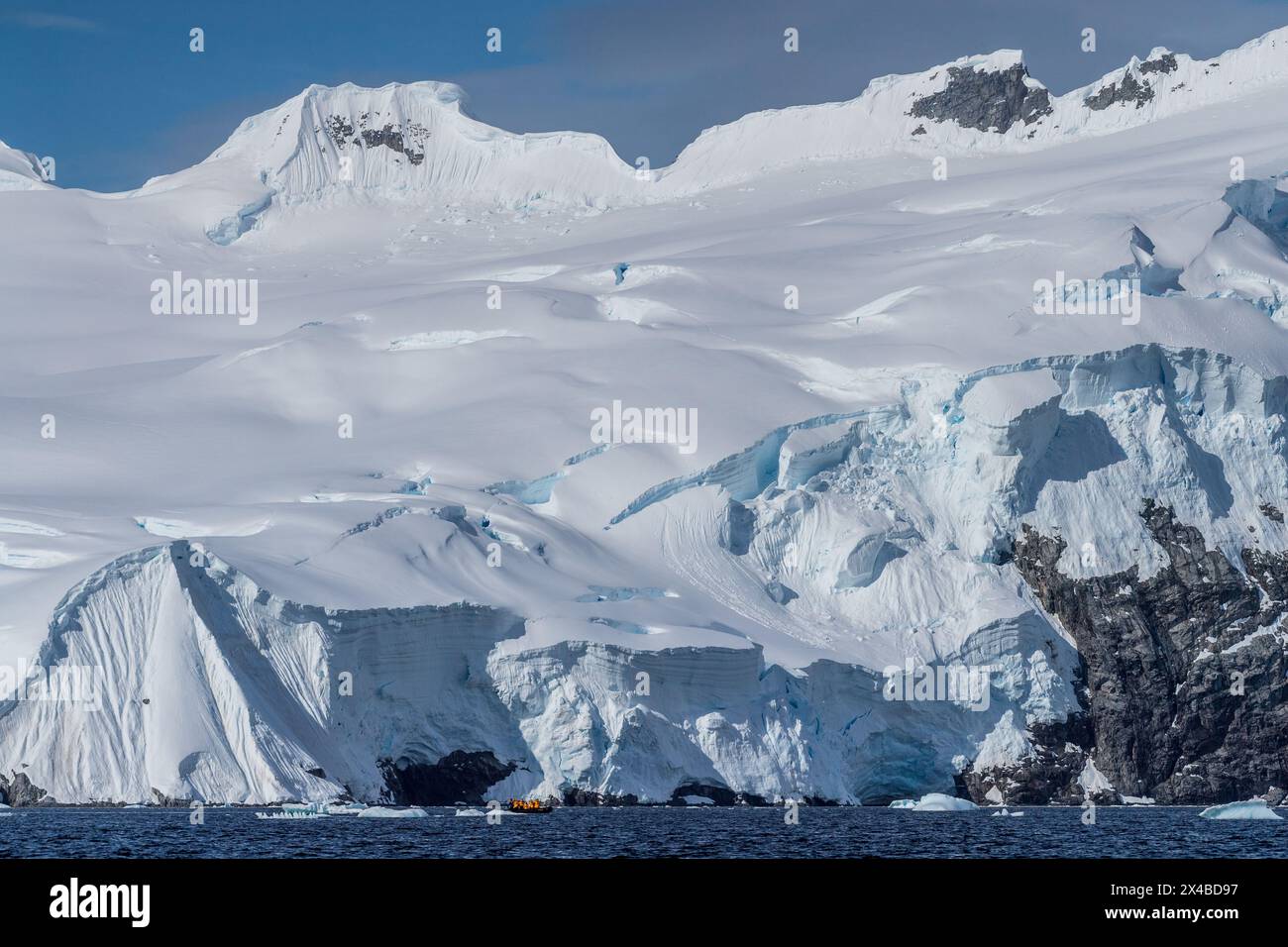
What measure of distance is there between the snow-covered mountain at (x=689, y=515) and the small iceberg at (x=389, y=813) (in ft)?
6.43

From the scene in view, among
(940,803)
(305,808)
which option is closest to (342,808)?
(305,808)

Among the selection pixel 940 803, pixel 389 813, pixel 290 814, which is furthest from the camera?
pixel 940 803

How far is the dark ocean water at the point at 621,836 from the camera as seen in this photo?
1991 inches

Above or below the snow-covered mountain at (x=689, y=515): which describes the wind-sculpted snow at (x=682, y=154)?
above

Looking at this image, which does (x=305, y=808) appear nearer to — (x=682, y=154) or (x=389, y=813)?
(x=389, y=813)

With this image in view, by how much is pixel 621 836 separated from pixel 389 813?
10.5 metres

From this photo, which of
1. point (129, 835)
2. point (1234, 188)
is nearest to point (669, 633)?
point (129, 835)

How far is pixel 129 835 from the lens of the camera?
53.3 m

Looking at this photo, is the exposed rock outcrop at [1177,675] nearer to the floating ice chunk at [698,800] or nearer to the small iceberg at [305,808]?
the floating ice chunk at [698,800]

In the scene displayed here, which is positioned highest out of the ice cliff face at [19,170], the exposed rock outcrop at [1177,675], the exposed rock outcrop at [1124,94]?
the exposed rock outcrop at [1124,94]

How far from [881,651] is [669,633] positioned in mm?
10028

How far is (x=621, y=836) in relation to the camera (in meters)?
56.3

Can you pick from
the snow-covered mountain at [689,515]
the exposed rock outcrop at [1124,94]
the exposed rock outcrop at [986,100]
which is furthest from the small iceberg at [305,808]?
the exposed rock outcrop at [1124,94]

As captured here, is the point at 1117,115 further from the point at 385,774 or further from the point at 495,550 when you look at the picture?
the point at 385,774
